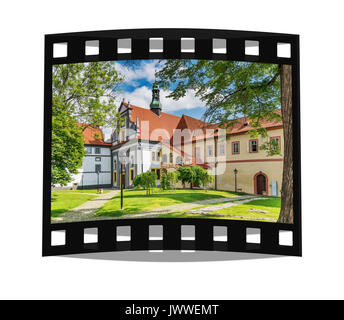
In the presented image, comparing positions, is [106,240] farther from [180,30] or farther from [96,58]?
[180,30]

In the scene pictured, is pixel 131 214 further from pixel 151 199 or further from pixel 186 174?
pixel 186 174

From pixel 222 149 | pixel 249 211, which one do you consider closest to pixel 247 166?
pixel 222 149

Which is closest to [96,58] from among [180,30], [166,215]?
[180,30]

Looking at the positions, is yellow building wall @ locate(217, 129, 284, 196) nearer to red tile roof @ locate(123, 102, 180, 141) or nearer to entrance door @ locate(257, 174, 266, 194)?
entrance door @ locate(257, 174, 266, 194)

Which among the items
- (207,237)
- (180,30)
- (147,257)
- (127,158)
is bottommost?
(147,257)

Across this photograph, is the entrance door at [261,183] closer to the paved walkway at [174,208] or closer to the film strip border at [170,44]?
the paved walkway at [174,208]

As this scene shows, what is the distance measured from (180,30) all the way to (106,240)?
5506 millimetres

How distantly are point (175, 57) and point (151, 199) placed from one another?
3954 millimetres

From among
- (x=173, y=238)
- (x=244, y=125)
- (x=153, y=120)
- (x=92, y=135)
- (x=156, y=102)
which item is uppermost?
(x=156, y=102)

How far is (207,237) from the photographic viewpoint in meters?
6.47

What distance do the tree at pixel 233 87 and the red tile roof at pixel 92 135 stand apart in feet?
7.39

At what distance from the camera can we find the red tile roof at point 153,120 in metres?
7.30

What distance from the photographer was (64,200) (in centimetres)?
675

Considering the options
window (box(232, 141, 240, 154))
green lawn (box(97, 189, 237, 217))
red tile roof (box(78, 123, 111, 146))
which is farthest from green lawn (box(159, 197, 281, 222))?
red tile roof (box(78, 123, 111, 146))
